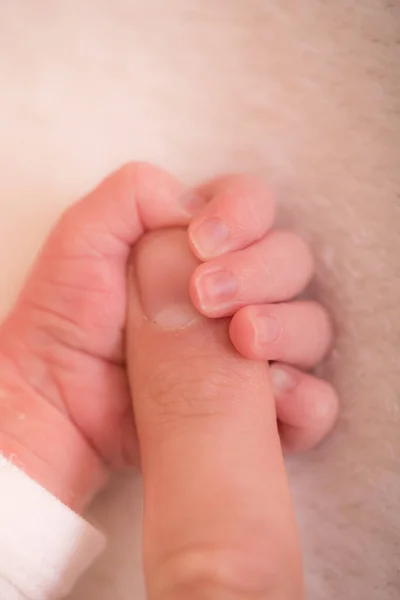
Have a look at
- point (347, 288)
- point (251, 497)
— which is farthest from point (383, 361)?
point (251, 497)

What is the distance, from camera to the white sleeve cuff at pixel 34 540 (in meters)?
0.46

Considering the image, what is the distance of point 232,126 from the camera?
589mm

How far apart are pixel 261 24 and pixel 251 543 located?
1.23 ft

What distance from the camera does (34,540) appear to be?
0.47m

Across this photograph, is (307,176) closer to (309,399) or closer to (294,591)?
(309,399)

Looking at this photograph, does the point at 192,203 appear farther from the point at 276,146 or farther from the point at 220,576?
the point at 220,576

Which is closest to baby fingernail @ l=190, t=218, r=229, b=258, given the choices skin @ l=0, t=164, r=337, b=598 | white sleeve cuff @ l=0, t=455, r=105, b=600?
skin @ l=0, t=164, r=337, b=598

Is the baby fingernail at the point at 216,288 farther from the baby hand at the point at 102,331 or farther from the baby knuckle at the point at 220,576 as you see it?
the baby knuckle at the point at 220,576

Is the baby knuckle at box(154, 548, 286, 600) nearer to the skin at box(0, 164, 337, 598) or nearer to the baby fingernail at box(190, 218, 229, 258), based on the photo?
the skin at box(0, 164, 337, 598)

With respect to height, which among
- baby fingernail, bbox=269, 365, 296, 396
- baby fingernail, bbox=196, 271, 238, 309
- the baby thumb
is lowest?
baby fingernail, bbox=269, 365, 296, 396

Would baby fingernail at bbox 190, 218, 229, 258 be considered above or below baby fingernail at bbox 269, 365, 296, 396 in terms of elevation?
above

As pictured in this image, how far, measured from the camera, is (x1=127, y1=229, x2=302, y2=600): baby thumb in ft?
1.29

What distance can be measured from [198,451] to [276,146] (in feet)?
0.81

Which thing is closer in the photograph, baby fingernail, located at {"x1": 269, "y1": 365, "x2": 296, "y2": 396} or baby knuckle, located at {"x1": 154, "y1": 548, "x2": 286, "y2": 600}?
baby knuckle, located at {"x1": 154, "y1": 548, "x2": 286, "y2": 600}
